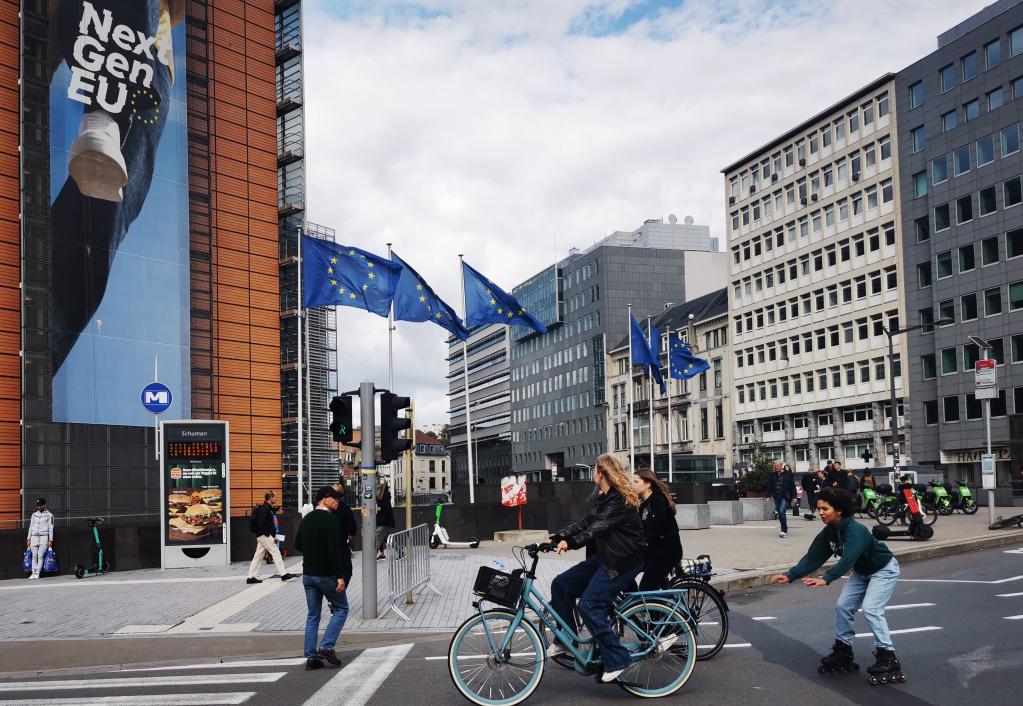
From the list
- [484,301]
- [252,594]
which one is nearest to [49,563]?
[252,594]

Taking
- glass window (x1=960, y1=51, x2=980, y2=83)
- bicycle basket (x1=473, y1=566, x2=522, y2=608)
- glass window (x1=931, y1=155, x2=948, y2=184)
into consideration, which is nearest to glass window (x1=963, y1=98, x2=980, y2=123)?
glass window (x1=960, y1=51, x2=980, y2=83)

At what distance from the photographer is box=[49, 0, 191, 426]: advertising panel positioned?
152 ft

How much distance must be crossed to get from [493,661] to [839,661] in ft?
9.91

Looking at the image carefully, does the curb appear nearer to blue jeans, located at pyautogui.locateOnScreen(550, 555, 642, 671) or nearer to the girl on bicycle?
the girl on bicycle

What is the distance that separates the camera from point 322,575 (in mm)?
10633

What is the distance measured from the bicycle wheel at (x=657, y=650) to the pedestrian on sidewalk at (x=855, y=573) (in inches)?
40.4

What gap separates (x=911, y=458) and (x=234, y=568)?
5181 centimetres

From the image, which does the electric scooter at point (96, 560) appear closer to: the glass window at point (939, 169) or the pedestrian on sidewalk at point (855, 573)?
the pedestrian on sidewalk at point (855, 573)

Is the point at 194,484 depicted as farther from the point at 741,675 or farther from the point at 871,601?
the point at 871,601

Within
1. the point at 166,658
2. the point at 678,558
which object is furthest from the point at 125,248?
the point at 678,558

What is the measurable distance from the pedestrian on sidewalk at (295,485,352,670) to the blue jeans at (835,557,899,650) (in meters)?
4.78

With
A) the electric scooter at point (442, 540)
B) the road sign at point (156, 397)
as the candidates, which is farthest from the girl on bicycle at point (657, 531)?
the road sign at point (156, 397)

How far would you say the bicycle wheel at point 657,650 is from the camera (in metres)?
8.41

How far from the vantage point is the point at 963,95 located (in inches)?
2386
